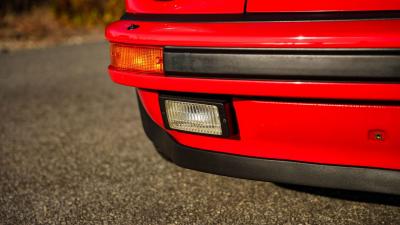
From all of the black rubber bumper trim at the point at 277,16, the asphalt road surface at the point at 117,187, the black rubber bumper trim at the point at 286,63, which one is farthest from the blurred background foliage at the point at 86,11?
the black rubber bumper trim at the point at 286,63

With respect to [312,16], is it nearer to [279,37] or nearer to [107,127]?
[279,37]

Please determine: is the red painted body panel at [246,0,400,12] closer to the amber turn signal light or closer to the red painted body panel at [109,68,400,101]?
the red painted body panel at [109,68,400,101]

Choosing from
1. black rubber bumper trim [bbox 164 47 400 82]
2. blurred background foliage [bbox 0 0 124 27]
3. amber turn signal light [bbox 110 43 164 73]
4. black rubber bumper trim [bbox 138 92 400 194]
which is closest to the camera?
black rubber bumper trim [bbox 164 47 400 82]

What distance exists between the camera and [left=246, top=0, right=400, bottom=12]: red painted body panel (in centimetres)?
160

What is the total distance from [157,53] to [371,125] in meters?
0.79

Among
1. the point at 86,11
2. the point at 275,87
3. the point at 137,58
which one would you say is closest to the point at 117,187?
the point at 137,58

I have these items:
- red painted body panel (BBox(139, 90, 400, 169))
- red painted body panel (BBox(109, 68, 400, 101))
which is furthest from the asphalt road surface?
Result: red painted body panel (BBox(109, 68, 400, 101))

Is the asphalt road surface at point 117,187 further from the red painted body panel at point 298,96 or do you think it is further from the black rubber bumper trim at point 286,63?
the black rubber bumper trim at point 286,63

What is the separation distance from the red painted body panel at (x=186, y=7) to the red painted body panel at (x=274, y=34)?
8cm

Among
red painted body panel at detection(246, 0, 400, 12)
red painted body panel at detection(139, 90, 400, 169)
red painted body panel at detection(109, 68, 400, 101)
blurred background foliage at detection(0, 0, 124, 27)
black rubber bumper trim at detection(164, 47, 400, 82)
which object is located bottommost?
blurred background foliage at detection(0, 0, 124, 27)

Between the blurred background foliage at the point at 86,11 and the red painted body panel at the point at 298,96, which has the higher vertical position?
the red painted body panel at the point at 298,96

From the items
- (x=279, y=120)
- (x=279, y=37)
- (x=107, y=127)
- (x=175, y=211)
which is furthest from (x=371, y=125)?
(x=107, y=127)

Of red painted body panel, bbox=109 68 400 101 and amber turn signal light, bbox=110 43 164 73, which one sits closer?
red painted body panel, bbox=109 68 400 101

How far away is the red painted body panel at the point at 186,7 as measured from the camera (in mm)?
1793
